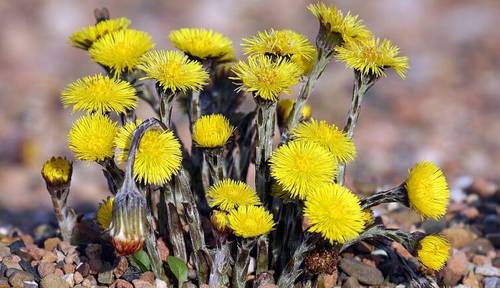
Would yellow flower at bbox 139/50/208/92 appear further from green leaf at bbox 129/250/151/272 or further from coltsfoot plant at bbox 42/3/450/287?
green leaf at bbox 129/250/151/272

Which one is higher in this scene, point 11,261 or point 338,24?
point 338,24

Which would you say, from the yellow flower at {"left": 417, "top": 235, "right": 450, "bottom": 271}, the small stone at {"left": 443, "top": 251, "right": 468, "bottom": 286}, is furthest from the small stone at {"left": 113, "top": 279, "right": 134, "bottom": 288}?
the small stone at {"left": 443, "top": 251, "right": 468, "bottom": 286}

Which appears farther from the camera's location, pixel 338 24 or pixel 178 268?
pixel 178 268

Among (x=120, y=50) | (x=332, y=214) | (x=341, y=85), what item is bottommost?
(x=332, y=214)

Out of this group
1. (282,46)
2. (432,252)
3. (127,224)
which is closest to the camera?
(127,224)

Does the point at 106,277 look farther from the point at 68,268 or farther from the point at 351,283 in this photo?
the point at 351,283

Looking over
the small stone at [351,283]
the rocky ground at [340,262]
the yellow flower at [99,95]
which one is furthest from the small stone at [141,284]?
the small stone at [351,283]

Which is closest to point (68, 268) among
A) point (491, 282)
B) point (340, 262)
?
point (340, 262)
